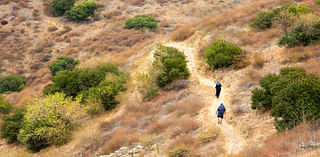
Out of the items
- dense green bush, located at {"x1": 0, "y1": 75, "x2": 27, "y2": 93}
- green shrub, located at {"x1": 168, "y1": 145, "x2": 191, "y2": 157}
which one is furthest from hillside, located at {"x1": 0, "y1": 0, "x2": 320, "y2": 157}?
dense green bush, located at {"x1": 0, "y1": 75, "x2": 27, "y2": 93}

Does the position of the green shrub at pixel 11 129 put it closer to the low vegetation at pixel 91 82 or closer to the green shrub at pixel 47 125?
the green shrub at pixel 47 125

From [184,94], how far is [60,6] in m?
47.1

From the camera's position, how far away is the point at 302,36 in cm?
2048

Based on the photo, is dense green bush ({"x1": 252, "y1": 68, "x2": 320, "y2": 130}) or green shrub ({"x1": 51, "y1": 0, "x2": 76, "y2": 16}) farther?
green shrub ({"x1": 51, "y1": 0, "x2": 76, "y2": 16})

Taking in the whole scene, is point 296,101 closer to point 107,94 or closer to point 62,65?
point 107,94

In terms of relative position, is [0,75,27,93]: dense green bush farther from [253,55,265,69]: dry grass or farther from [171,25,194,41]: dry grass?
[253,55,265,69]: dry grass

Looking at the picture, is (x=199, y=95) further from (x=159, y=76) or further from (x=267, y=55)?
(x=267, y=55)

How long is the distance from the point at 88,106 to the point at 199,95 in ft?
32.2

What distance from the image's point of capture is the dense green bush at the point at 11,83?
124 ft

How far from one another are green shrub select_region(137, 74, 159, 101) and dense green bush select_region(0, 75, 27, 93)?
957 inches

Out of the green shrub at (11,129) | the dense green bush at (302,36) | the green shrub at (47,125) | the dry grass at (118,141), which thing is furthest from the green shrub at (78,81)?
the dense green bush at (302,36)

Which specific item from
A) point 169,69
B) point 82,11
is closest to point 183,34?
point 169,69

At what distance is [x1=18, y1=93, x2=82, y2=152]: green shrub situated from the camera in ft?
63.4

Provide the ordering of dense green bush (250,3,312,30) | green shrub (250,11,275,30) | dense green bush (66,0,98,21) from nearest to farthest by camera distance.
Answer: dense green bush (250,3,312,30) → green shrub (250,11,275,30) → dense green bush (66,0,98,21)
